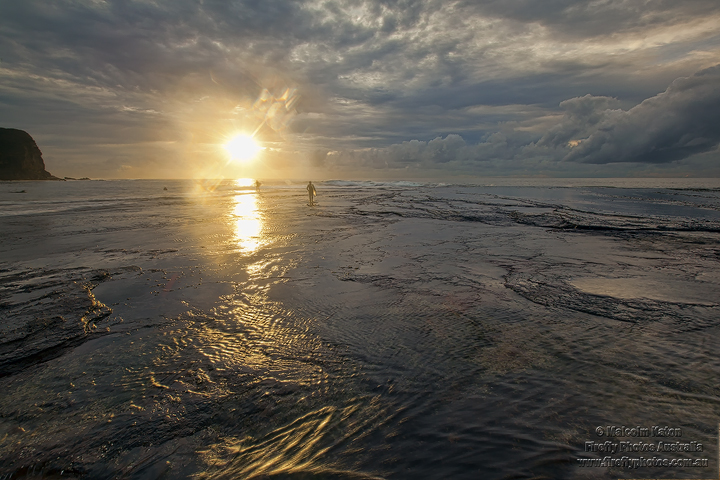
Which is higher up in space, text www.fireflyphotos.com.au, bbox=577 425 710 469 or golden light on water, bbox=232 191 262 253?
golden light on water, bbox=232 191 262 253

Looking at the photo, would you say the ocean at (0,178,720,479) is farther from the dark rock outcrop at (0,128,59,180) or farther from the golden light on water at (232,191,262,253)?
the dark rock outcrop at (0,128,59,180)

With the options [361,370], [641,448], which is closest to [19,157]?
[361,370]

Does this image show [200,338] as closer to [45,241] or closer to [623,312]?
[623,312]

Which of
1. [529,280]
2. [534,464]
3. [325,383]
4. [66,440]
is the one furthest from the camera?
[529,280]

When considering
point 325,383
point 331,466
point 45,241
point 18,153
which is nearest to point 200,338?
point 325,383

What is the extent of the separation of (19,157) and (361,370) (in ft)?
617

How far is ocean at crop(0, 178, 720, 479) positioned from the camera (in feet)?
8.77

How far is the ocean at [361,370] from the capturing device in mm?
2674

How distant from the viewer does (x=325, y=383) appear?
361 centimetres

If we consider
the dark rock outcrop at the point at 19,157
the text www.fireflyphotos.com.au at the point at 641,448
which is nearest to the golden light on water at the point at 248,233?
the text www.fireflyphotos.com.au at the point at 641,448

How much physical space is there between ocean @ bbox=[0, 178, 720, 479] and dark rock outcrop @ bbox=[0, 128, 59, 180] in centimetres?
17630

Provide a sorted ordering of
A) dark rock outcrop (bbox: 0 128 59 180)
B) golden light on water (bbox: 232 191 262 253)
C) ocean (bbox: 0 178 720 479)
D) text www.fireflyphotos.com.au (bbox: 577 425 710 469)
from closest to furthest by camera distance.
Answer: text www.fireflyphotos.com.au (bbox: 577 425 710 469) → ocean (bbox: 0 178 720 479) → golden light on water (bbox: 232 191 262 253) → dark rock outcrop (bbox: 0 128 59 180)

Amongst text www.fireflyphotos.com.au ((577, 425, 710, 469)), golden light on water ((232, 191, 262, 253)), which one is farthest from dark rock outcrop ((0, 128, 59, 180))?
text www.fireflyphotos.com.au ((577, 425, 710, 469))

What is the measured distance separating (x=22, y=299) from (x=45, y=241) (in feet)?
26.5
